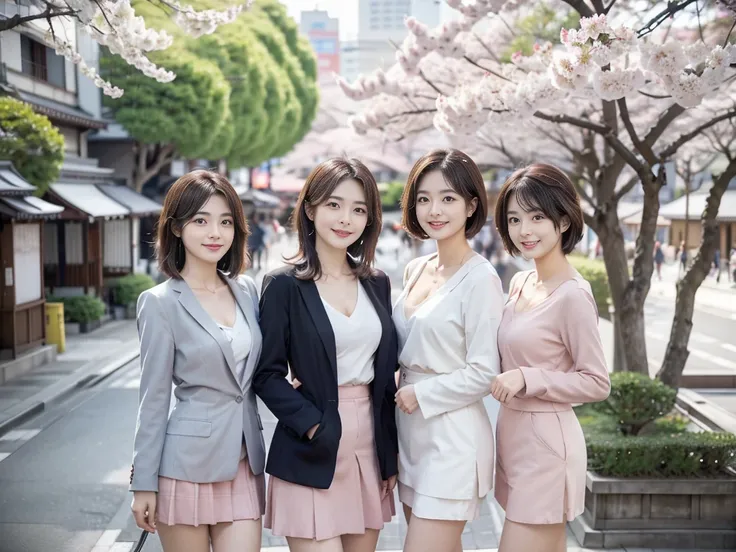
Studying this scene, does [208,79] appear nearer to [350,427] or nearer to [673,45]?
[673,45]

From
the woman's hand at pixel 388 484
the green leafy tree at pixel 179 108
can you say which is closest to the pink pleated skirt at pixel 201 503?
the woman's hand at pixel 388 484

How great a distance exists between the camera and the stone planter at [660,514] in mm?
5023

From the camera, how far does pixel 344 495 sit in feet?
10.2

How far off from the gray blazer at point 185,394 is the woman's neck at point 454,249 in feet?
2.69

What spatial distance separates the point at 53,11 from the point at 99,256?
12225 millimetres

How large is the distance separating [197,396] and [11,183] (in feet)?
24.2

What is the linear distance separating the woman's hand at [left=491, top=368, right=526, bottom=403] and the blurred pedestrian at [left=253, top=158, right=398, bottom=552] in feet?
1.34

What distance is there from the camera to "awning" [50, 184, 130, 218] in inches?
563

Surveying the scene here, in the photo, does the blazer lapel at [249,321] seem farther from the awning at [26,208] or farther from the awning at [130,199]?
the awning at [130,199]

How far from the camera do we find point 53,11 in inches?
192

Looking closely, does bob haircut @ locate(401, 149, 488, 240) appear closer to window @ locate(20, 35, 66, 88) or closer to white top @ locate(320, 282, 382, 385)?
white top @ locate(320, 282, 382, 385)

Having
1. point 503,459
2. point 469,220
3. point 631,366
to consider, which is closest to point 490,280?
point 469,220

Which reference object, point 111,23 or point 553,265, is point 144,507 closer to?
point 553,265

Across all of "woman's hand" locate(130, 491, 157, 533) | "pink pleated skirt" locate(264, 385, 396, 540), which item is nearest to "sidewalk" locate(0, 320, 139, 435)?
"woman's hand" locate(130, 491, 157, 533)
